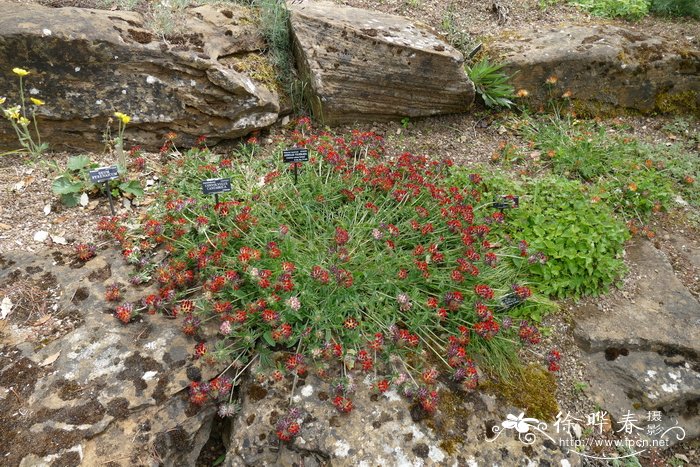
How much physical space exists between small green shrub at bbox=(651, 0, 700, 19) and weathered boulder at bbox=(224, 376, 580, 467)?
262 inches

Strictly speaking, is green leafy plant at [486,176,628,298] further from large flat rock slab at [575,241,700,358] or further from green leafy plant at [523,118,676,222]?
green leafy plant at [523,118,676,222]

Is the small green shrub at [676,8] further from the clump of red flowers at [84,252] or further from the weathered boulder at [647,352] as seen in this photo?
the clump of red flowers at [84,252]

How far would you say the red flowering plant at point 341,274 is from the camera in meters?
2.80

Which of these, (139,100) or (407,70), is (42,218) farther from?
(407,70)

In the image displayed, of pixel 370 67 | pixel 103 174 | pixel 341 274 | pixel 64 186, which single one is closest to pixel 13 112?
pixel 64 186

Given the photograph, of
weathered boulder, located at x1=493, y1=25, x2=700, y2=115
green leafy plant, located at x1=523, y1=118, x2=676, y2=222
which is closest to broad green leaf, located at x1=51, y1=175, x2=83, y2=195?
green leafy plant, located at x1=523, y1=118, x2=676, y2=222

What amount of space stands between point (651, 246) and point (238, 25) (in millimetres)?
4516

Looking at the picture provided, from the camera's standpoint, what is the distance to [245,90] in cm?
442

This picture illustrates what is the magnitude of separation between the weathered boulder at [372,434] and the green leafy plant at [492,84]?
372cm

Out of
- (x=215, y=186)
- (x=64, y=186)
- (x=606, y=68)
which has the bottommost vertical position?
(x=64, y=186)

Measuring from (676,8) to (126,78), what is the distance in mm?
7341

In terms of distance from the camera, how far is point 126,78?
4145 mm

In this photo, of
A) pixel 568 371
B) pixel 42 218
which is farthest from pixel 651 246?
pixel 42 218

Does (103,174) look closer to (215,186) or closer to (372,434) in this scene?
(215,186)
